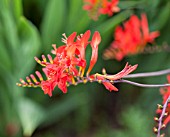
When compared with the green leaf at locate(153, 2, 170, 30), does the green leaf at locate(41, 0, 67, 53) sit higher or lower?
higher

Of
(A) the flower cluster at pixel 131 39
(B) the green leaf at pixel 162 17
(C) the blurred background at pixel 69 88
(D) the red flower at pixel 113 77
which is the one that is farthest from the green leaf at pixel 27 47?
(D) the red flower at pixel 113 77

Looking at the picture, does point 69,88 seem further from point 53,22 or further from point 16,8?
point 16,8

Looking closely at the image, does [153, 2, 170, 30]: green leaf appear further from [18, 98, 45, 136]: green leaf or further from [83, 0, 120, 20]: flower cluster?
[18, 98, 45, 136]: green leaf

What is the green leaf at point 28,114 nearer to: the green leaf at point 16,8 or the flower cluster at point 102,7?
the green leaf at point 16,8

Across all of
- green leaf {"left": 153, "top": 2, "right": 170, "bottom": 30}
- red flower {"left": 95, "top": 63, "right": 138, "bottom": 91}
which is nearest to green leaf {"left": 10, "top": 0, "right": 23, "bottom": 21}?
green leaf {"left": 153, "top": 2, "right": 170, "bottom": 30}

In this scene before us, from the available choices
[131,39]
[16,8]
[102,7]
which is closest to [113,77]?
[102,7]

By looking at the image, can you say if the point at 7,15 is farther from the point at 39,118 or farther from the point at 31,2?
the point at 39,118

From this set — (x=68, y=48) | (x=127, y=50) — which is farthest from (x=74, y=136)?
(x=68, y=48)
